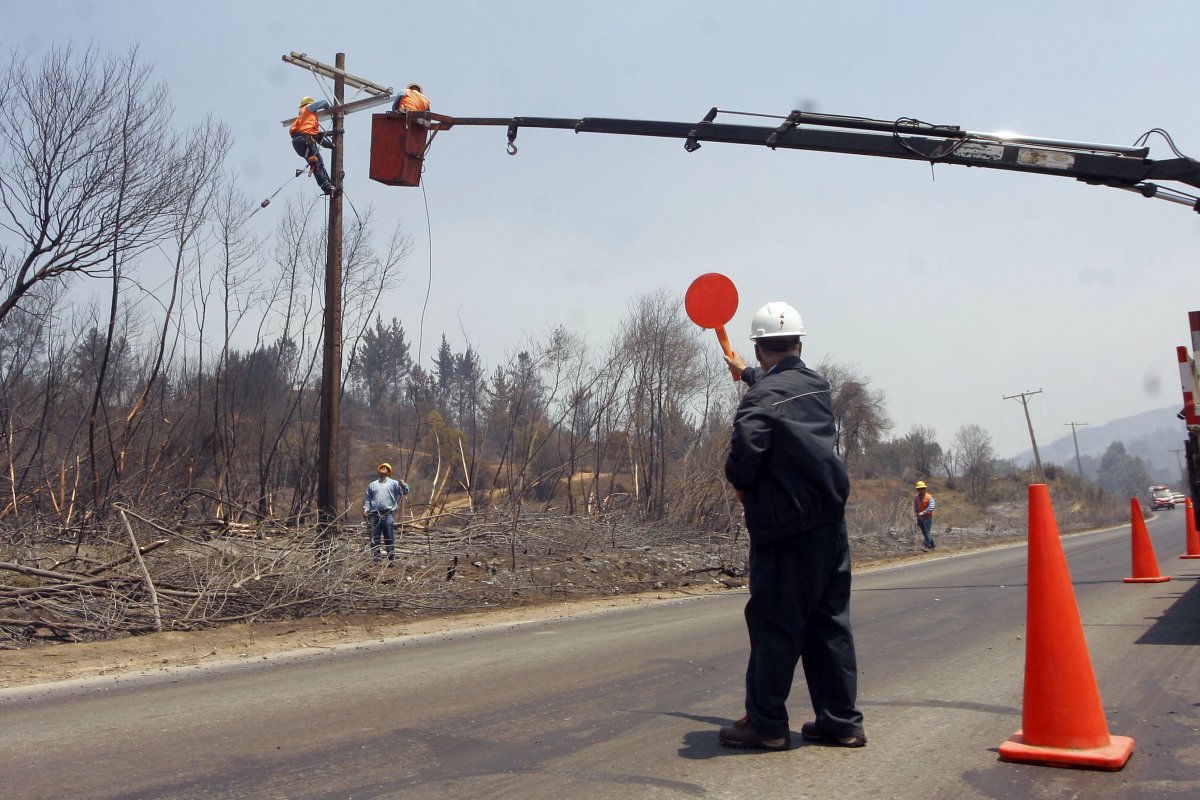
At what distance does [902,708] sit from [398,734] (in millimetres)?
2739

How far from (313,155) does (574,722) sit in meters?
12.2

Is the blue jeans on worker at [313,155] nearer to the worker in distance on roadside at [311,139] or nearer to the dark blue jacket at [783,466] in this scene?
the worker in distance on roadside at [311,139]

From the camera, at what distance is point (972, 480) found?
2707 inches

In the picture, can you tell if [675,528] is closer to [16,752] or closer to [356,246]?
[356,246]

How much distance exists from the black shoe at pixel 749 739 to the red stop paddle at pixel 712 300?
6.36 feet

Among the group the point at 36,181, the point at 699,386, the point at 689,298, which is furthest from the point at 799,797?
the point at 699,386

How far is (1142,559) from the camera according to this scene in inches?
527

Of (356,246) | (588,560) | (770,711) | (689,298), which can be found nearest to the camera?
(770,711)

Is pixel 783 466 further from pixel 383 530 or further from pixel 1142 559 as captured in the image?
pixel 1142 559

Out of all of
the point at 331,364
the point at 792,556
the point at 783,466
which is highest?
the point at 331,364

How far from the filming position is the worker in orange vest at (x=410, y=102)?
1149 centimetres

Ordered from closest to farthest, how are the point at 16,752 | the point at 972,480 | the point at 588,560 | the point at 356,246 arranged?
the point at 16,752 → the point at 588,560 → the point at 356,246 → the point at 972,480

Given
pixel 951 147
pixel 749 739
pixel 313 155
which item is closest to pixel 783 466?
pixel 749 739

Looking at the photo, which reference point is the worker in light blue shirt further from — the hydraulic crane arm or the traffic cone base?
the traffic cone base
